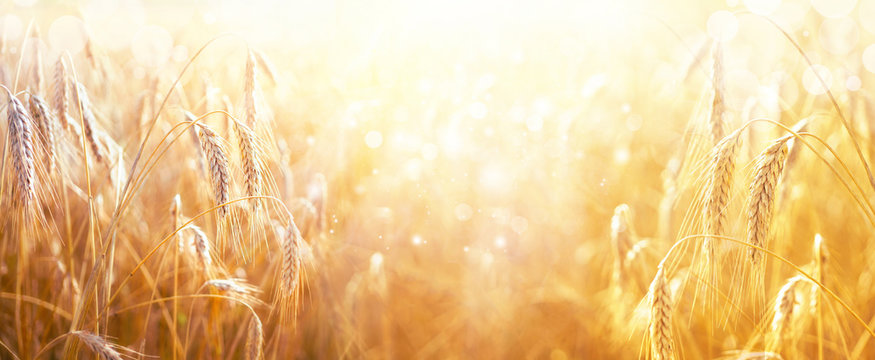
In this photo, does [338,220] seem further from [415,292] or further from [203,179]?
[203,179]

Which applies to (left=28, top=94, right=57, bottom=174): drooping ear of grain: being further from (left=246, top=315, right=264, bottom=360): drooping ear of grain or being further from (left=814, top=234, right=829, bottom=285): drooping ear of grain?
(left=814, top=234, right=829, bottom=285): drooping ear of grain

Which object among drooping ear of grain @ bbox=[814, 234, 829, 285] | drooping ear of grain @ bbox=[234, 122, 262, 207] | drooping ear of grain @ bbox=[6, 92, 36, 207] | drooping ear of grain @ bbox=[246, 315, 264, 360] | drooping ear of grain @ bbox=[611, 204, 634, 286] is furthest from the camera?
drooping ear of grain @ bbox=[611, 204, 634, 286]

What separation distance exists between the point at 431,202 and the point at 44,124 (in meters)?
1.56

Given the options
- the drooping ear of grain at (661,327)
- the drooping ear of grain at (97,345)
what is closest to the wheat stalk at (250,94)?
the drooping ear of grain at (97,345)

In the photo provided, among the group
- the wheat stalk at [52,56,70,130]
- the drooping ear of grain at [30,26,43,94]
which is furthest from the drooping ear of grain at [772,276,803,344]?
the drooping ear of grain at [30,26,43,94]

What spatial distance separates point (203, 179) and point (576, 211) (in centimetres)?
168

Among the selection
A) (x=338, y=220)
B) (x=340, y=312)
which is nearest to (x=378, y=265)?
(x=340, y=312)

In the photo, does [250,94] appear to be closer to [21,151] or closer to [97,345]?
[21,151]

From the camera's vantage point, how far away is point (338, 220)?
2.10 m

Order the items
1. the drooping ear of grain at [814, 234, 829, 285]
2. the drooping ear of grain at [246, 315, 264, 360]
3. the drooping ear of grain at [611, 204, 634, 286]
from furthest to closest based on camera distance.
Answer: the drooping ear of grain at [611, 204, 634, 286]
the drooping ear of grain at [814, 234, 829, 285]
the drooping ear of grain at [246, 315, 264, 360]

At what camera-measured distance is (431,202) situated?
2.40 m

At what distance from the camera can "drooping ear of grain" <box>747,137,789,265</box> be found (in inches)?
39.0

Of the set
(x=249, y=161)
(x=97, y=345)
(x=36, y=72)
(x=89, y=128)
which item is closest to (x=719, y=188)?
(x=249, y=161)

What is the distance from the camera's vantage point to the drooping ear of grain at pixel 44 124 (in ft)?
3.56
